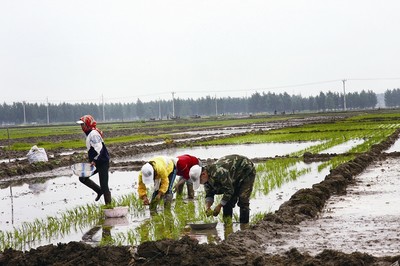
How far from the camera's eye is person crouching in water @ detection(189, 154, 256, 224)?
7.78 metres

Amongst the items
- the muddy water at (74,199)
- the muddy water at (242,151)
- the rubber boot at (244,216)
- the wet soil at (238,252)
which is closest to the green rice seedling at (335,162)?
the muddy water at (74,199)

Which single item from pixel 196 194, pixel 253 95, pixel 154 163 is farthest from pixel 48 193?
pixel 253 95

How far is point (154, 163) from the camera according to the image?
946cm

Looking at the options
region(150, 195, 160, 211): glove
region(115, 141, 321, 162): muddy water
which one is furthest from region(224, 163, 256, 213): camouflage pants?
region(115, 141, 321, 162): muddy water

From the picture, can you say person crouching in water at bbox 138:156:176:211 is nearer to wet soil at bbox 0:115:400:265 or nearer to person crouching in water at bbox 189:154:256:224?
person crouching in water at bbox 189:154:256:224

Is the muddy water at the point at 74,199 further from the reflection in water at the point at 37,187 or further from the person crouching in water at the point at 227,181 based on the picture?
the person crouching in water at the point at 227,181

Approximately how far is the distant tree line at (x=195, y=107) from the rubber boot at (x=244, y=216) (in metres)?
119

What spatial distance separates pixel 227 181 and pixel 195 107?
173 meters

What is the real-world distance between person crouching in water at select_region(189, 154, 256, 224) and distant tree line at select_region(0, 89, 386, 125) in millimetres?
119571

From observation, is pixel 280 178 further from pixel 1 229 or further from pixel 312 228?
pixel 1 229

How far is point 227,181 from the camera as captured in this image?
7.91m

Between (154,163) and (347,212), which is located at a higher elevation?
(154,163)

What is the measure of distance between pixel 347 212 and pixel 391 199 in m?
1.47

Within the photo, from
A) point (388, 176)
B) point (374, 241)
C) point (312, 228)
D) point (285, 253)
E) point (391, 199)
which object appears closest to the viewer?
point (285, 253)
